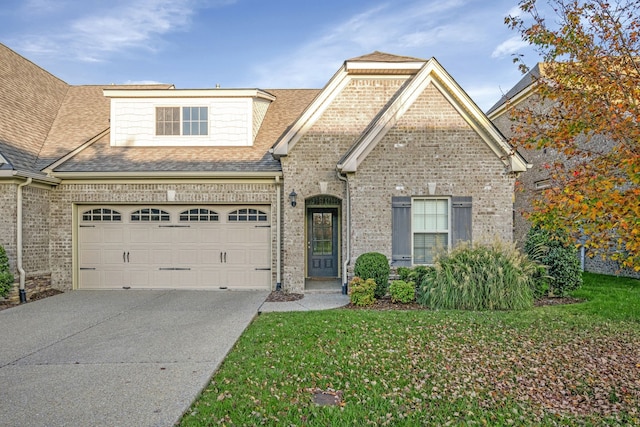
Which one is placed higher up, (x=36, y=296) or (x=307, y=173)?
(x=307, y=173)

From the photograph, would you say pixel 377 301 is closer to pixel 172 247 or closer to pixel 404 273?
pixel 404 273

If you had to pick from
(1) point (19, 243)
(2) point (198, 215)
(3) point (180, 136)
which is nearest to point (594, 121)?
(2) point (198, 215)

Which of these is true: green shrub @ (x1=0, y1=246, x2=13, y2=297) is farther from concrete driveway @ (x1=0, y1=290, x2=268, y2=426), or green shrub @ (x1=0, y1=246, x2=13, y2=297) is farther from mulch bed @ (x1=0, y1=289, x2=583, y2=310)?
concrete driveway @ (x1=0, y1=290, x2=268, y2=426)

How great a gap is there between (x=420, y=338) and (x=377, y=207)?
14.0 ft

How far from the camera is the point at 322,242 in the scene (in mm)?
12922

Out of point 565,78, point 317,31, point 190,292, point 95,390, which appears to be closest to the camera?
point 95,390

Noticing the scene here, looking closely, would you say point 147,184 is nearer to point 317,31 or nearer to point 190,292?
point 190,292

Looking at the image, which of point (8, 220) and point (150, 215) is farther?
point (150, 215)

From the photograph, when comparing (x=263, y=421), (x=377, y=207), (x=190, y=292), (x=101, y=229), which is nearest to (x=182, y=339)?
(x=263, y=421)

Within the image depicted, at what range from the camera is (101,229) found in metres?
11.1

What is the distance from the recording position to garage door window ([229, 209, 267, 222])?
36.6 feet

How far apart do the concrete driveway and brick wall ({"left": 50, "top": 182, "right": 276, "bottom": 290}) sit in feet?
5.21

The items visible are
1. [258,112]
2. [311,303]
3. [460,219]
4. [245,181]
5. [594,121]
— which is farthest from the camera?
[258,112]

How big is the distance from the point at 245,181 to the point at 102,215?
4.30 m
